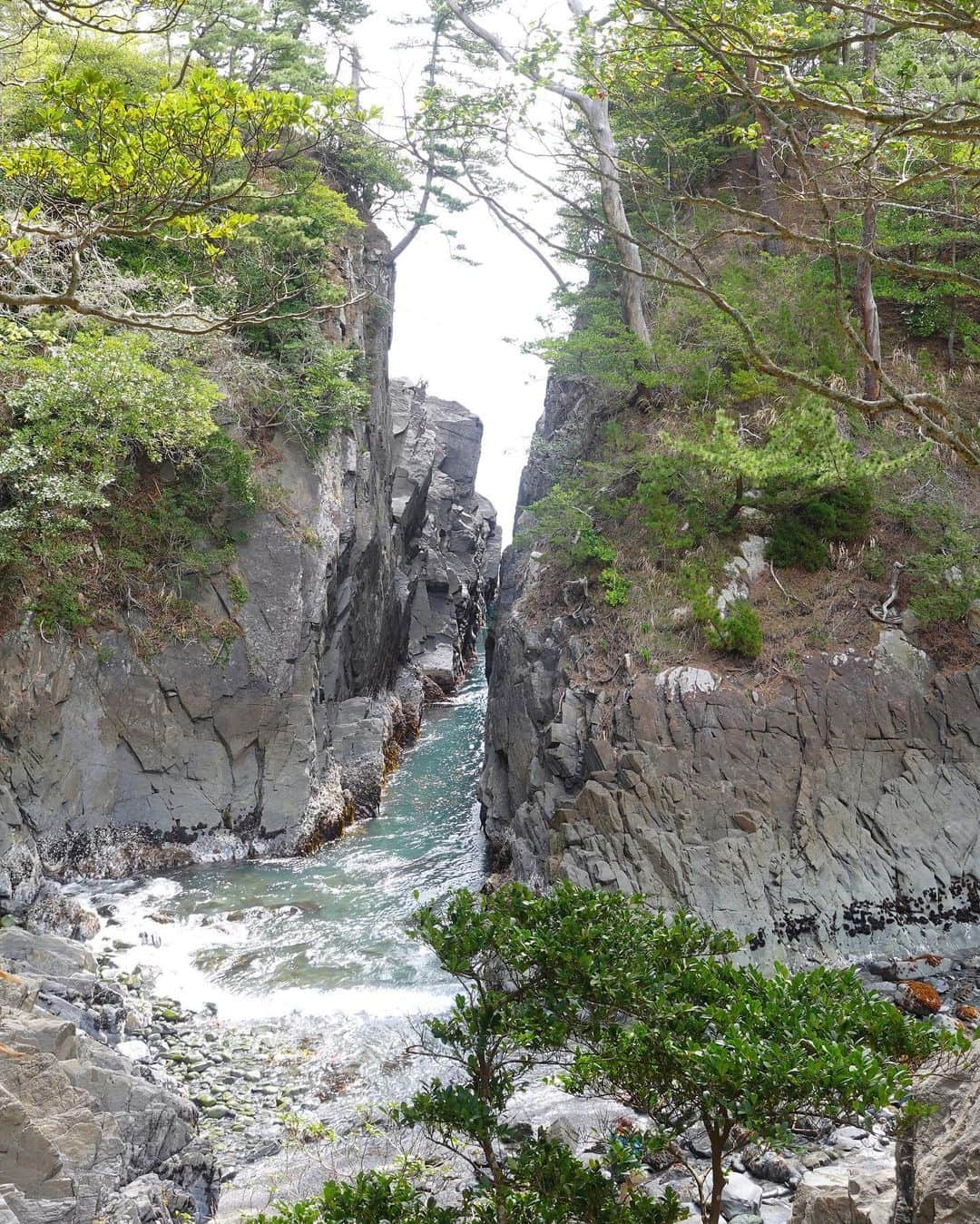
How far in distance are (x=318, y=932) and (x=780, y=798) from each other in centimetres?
740

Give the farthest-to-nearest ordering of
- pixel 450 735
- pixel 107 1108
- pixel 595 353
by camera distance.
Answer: pixel 450 735, pixel 595 353, pixel 107 1108

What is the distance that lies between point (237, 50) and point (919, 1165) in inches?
Result: 1013

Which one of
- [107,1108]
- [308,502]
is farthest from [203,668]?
[107,1108]

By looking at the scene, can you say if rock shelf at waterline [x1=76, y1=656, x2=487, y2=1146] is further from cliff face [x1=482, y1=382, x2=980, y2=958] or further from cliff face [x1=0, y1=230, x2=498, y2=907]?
cliff face [x1=482, y1=382, x2=980, y2=958]

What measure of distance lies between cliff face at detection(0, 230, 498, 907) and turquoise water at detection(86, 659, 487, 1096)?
979 mm

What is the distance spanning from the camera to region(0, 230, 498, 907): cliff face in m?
14.4

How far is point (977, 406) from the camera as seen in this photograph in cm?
1728

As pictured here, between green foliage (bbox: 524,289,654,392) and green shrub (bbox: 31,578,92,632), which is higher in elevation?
green foliage (bbox: 524,289,654,392)

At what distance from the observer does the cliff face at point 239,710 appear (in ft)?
47.1

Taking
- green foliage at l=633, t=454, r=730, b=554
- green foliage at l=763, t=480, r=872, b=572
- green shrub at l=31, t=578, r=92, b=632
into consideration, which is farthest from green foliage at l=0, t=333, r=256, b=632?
green foliage at l=763, t=480, r=872, b=572

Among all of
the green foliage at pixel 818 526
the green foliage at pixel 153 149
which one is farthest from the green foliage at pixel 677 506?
the green foliage at pixel 153 149

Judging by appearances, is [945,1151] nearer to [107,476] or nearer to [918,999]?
[918,999]

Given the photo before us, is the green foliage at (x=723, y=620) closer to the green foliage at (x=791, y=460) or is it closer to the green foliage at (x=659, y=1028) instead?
the green foliage at (x=791, y=460)

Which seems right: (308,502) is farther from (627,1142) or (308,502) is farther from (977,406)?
(627,1142)
